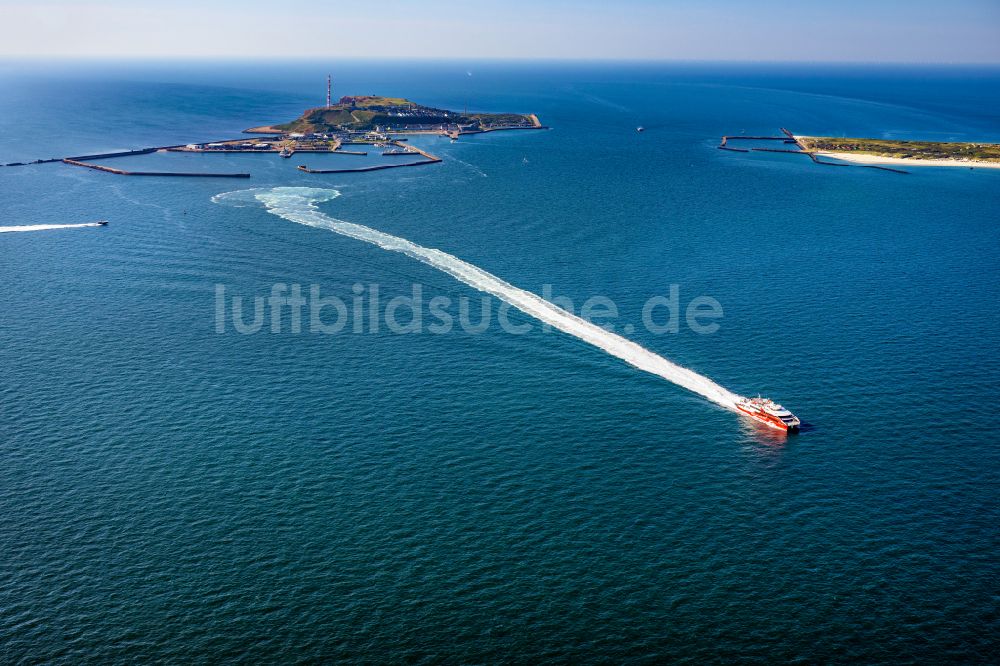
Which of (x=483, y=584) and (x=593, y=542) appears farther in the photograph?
(x=593, y=542)

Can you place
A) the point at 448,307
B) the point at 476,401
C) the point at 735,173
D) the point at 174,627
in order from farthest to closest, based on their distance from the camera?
the point at 735,173 → the point at 448,307 → the point at 476,401 → the point at 174,627

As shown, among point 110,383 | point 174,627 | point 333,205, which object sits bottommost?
point 174,627

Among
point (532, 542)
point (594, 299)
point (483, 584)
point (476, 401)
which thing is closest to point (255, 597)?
point (483, 584)

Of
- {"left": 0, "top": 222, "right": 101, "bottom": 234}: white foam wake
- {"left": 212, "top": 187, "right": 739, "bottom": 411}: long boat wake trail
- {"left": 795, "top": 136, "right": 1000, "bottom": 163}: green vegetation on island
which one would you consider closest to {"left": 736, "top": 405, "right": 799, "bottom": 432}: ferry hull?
{"left": 212, "top": 187, "right": 739, "bottom": 411}: long boat wake trail

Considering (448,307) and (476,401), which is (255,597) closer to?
(476,401)

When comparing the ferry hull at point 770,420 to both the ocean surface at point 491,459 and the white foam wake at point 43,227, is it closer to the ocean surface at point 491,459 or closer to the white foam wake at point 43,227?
the ocean surface at point 491,459
